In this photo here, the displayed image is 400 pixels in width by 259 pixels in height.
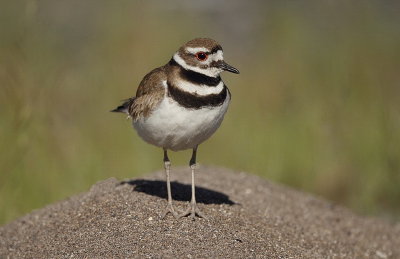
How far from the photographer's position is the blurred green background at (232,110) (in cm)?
812

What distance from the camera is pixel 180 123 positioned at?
5746mm

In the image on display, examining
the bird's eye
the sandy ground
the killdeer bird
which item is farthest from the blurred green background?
the bird's eye

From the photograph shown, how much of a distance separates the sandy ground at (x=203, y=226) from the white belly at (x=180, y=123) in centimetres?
63

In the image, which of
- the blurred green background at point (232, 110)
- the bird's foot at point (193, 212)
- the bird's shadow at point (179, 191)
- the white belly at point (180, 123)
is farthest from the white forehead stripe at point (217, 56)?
the blurred green background at point (232, 110)

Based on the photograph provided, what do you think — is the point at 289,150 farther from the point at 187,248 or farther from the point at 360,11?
the point at 187,248

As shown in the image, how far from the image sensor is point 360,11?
930 centimetres

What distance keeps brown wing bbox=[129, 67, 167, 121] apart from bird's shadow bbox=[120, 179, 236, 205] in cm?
80

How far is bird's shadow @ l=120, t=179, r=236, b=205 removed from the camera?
22.0 ft

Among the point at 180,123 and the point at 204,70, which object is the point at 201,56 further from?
the point at 180,123

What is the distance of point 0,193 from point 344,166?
12.8 feet

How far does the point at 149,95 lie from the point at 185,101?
15.6 inches

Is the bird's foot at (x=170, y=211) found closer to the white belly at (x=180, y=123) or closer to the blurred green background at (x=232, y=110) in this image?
the white belly at (x=180, y=123)

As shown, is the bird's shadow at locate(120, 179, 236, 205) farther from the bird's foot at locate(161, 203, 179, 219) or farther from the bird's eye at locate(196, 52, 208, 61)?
the bird's eye at locate(196, 52, 208, 61)

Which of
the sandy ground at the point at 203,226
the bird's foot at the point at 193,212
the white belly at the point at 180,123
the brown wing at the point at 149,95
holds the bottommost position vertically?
the sandy ground at the point at 203,226
